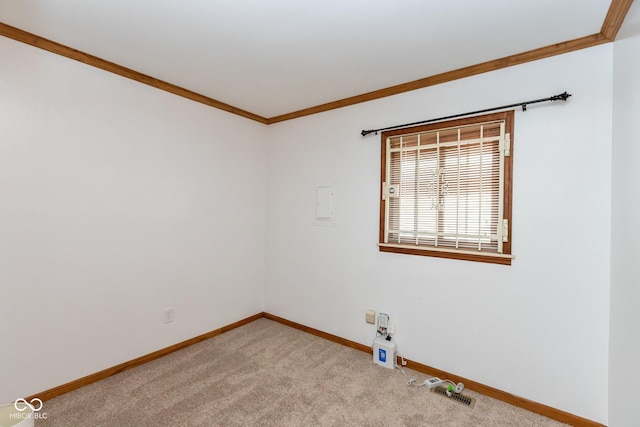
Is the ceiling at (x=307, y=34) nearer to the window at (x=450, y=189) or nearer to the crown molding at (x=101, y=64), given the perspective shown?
the crown molding at (x=101, y=64)

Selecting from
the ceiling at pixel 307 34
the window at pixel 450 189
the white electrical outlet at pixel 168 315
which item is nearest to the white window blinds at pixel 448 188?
the window at pixel 450 189

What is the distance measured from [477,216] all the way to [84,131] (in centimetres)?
313

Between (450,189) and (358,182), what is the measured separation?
2.92ft

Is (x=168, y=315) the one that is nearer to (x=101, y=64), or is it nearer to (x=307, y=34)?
(x=101, y=64)

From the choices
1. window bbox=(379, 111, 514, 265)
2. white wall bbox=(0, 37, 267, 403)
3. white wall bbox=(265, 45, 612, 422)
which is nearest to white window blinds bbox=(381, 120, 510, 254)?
window bbox=(379, 111, 514, 265)

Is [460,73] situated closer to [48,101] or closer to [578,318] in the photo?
[578,318]

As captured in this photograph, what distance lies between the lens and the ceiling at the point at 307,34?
5.62 feet

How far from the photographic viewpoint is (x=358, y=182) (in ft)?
9.92

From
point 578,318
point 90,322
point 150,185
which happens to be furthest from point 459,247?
point 90,322

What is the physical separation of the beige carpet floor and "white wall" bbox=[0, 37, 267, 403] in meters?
0.33

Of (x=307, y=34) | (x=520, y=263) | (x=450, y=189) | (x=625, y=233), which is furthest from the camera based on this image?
(x=450, y=189)

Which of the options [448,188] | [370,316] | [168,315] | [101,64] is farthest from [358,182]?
[101,64]

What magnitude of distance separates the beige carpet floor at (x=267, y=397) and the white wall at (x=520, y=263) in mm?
312

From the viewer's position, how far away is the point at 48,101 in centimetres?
213
